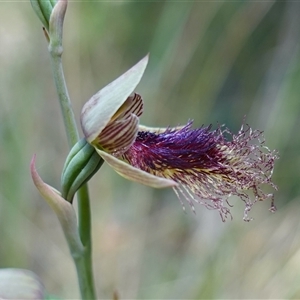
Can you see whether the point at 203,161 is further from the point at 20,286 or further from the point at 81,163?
the point at 20,286

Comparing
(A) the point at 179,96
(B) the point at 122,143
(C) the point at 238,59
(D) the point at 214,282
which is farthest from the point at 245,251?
(B) the point at 122,143

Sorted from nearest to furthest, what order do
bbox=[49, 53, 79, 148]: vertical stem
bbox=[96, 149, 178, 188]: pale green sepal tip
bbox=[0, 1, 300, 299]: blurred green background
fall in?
1. bbox=[96, 149, 178, 188]: pale green sepal tip
2. bbox=[49, 53, 79, 148]: vertical stem
3. bbox=[0, 1, 300, 299]: blurred green background

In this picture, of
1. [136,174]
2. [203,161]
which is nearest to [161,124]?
[203,161]

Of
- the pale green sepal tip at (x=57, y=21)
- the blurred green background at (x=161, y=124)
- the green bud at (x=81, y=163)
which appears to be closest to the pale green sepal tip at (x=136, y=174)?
the green bud at (x=81, y=163)

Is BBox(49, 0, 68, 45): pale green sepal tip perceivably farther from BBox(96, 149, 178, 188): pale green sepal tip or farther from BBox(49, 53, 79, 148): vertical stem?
BBox(96, 149, 178, 188): pale green sepal tip

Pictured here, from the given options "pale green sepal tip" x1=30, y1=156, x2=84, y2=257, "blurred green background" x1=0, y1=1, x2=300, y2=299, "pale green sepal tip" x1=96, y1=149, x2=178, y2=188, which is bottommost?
"blurred green background" x1=0, y1=1, x2=300, y2=299

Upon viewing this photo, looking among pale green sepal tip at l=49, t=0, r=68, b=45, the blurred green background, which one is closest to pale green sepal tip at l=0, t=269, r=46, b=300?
pale green sepal tip at l=49, t=0, r=68, b=45
